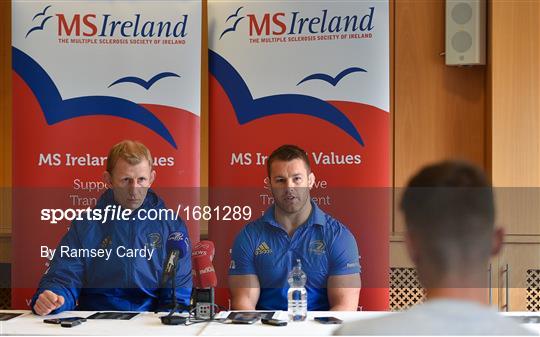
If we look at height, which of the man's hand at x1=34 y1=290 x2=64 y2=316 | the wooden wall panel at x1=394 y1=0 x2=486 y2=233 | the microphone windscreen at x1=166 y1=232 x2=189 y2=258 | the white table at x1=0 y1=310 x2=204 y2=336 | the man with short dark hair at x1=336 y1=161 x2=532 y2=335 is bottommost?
the white table at x1=0 y1=310 x2=204 y2=336

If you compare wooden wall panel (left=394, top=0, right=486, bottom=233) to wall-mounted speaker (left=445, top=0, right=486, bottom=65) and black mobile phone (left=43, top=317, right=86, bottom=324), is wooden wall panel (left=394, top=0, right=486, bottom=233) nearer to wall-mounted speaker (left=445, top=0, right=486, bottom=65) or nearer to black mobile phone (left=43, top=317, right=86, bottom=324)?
wall-mounted speaker (left=445, top=0, right=486, bottom=65)

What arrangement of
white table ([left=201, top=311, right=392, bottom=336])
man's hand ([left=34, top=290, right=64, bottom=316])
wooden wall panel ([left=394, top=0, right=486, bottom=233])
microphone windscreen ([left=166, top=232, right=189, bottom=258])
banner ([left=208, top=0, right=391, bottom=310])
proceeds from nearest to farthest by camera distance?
white table ([left=201, top=311, right=392, bottom=336]), microphone windscreen ([left=166, top=232, right=189, bottom=258]), man's hand ([left=34, top=290, right=64, bottom=316]), banner ([left=208, top=0, right=391, bottom=310]), wooden wall panel ([left=394, top=0, right=486, bottom=233])

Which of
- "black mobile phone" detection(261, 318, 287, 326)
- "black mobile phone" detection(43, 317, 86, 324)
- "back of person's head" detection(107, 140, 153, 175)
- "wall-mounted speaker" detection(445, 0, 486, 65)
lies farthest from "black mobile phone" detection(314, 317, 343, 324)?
"wall-mounted speaker" detection(445, 0, 486, 65)

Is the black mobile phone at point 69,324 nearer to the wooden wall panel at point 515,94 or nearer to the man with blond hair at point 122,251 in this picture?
the man with blond hair at point 122,251

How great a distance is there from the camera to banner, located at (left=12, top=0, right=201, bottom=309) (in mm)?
4863

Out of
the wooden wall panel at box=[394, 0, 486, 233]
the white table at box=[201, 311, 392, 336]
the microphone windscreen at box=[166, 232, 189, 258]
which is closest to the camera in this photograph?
the white table at box=[201, 311, 392, 336]

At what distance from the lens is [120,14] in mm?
4898

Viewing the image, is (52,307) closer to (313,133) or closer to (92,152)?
(92,152)

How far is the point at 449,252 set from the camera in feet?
4.59

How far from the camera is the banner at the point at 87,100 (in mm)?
4863

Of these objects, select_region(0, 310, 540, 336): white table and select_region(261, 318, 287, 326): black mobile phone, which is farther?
select_region(261, 318, 287, 326): black mobile phone

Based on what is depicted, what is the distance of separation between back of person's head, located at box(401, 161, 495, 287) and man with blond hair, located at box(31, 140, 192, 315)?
2912 mm

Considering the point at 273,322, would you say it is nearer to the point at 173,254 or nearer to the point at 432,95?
the point at 173,254

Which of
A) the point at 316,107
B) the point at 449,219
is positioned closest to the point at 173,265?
the point at 316,107
